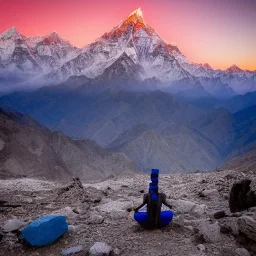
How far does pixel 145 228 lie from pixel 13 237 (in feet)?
9.59

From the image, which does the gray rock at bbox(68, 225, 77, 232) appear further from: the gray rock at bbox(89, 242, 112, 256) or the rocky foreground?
the gray rock at bbox(89, 242, 112, 256)

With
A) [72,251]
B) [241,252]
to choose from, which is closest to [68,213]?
[72,251]

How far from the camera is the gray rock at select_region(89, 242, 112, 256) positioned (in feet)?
18.0

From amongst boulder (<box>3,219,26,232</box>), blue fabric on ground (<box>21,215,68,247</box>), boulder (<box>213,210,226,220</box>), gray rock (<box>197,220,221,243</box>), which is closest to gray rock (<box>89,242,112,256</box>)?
blue fabric on ground (<box>21,215,68,247</box>)

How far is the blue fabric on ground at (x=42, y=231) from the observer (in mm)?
5887

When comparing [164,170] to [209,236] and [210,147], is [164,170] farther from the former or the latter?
[209,236]

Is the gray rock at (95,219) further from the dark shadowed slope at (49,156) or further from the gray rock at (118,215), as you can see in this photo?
the dark shadowed slope at (49,156)

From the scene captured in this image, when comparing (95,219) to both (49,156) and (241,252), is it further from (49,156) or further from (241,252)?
(49,156)

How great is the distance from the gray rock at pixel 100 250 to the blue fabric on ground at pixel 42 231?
1.00m

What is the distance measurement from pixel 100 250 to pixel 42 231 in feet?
4.24

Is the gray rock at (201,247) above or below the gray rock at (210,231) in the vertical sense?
below

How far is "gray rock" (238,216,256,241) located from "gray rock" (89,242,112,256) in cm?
266

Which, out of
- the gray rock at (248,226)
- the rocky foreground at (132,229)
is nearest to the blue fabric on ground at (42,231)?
the rocky foreground at (132,229)

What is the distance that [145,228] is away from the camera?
6566 mm
